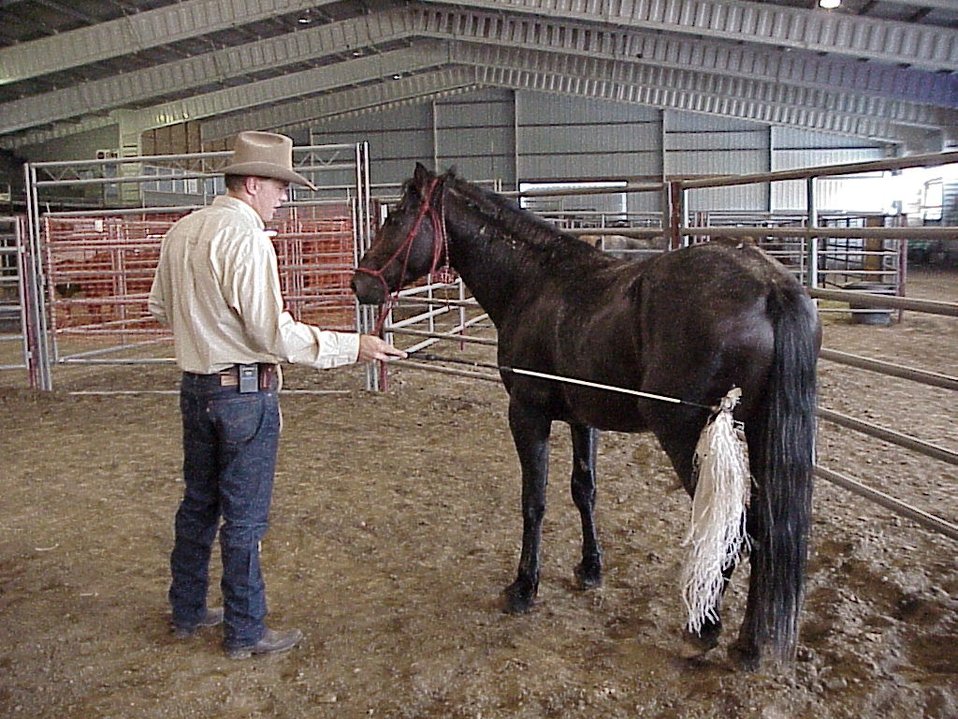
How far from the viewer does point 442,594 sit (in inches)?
135

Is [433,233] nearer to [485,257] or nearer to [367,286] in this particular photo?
[485,257]

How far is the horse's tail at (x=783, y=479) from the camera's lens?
2.48m

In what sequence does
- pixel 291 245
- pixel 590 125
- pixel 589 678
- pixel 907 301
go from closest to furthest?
1. pixel 589 678
2. pixel 907 301
3. pixel 291 245
4. pixel 590 125

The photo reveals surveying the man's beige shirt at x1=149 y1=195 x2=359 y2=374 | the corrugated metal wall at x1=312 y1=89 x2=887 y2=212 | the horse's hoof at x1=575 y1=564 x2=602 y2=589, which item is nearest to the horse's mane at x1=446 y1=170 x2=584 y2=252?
the man's beige shirt at x1=149 y1=195 x2=359 y2=374

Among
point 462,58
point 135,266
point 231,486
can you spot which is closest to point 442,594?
point 231,486

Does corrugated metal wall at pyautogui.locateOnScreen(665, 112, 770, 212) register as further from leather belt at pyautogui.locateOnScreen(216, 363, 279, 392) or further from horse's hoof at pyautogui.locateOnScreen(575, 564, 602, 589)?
leather belt at pyautogui.locateOnScreen(216, 363, 279, 392)

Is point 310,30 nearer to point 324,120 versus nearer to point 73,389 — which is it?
point 324,120

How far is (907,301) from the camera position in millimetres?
3193

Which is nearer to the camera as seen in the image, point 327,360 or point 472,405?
point 327,360

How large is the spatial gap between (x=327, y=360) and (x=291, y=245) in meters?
8.47

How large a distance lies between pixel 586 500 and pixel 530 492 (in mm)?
346

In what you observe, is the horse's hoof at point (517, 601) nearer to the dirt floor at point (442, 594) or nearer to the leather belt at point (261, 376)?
the dirt floor at point (442, 594)

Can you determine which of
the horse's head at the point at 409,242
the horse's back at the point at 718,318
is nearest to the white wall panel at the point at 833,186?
the horse's head at the point at 409,242

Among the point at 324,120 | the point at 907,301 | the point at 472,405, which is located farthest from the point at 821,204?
the point at 907,301
